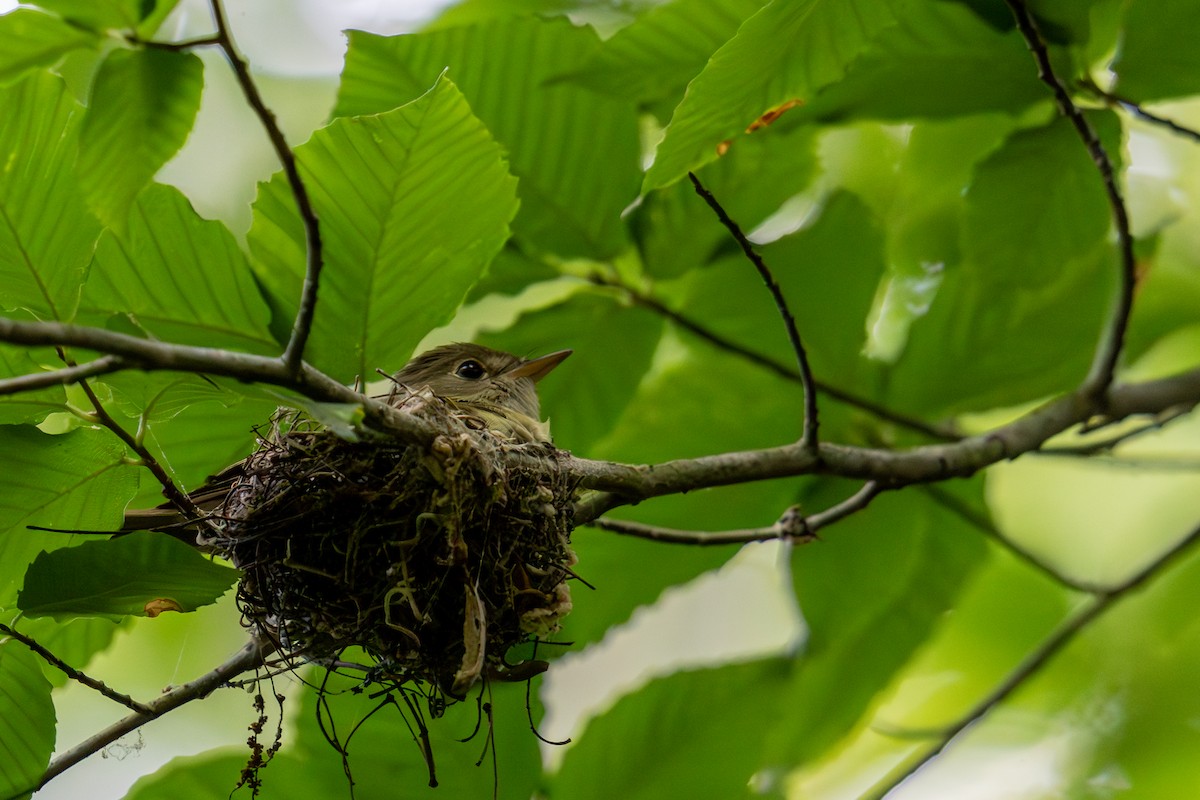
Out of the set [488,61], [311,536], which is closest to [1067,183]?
[488,61]

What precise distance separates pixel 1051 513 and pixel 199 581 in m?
4.31

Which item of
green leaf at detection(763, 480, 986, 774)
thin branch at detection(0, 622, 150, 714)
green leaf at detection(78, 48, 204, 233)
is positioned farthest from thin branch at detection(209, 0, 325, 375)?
green leaf at detection(763, 480, 986, 774)

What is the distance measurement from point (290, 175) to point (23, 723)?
150 cm

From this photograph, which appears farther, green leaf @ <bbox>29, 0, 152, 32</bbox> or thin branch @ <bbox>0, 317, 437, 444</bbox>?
green leaf @ <bbox>29, 0, 152, 32</bbox>

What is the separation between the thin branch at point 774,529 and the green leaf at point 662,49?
3.81 feet

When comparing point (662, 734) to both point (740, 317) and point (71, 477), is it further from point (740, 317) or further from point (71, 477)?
point (71, 477)

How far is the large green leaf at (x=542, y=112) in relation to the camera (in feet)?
10.6

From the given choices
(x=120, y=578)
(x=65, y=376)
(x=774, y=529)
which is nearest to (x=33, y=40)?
(x=65, y=376)

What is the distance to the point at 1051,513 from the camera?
5633 millimetres

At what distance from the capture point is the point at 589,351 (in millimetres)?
3799

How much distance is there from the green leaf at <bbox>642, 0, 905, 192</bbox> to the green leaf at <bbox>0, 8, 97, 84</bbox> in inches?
40.8

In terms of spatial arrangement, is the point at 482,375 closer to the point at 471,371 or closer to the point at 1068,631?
the point at 471,371

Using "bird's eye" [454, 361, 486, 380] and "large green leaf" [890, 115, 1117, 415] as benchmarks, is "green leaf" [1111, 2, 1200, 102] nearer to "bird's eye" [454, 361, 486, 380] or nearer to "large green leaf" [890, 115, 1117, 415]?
"large green leaf" [890, 115, 1117, 415]

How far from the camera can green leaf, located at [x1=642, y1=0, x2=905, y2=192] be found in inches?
85.9
